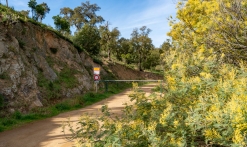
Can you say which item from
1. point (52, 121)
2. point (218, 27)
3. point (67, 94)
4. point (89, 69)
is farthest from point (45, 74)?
point (218, 27)

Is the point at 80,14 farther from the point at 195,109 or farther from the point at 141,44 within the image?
the point at 195,109

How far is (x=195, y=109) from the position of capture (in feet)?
9.09

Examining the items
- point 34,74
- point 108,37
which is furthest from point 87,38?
point 34,74

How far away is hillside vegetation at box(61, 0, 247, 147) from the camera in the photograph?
92.9 inches

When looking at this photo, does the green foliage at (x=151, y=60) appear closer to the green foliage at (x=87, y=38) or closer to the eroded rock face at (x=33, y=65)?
the green foliage at (x=87, y=38)

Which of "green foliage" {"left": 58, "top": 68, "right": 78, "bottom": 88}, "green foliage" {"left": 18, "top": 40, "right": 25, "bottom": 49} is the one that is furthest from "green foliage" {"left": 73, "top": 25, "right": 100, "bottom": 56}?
"green foliage" {"left": 18, "top": 40, "right": 25, "bottom": 49}

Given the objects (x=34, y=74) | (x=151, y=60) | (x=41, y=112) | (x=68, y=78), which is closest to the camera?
(x=41, y=112)

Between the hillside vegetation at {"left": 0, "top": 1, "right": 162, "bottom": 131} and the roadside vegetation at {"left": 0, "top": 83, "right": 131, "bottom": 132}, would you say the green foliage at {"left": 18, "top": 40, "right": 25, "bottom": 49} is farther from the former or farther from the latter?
the roadside vegetation at {"left": 0, "top": 83, "right": 131, "bottom": 132}

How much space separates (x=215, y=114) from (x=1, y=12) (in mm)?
12659

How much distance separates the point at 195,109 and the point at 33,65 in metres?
11.0

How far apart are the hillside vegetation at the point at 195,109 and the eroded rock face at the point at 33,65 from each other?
6434 millimetres

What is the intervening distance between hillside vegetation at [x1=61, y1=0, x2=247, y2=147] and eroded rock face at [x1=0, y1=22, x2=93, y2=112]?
21.1 ft

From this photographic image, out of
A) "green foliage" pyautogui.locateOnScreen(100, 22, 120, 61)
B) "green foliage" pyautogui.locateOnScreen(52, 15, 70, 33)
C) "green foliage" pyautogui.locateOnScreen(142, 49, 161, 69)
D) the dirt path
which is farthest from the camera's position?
"green foliage" pyautogui.locateOnScreen(142, 49, 161, 69)

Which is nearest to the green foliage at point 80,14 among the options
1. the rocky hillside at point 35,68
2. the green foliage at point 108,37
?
the green foliage at point 108,37
